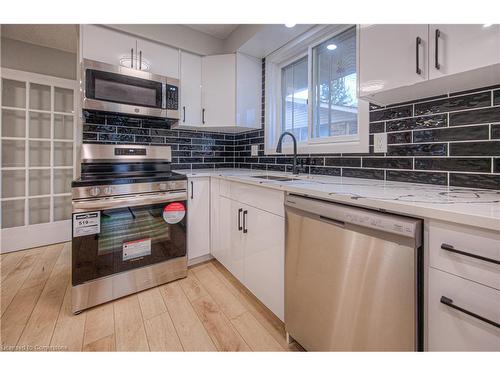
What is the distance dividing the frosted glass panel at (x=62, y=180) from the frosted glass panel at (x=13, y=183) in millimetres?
275

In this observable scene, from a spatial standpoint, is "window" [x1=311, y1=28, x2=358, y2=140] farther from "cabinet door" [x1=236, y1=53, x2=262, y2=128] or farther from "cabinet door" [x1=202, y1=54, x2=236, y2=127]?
"cabinet door" [x1=202, y1=54, x2=236, y2=127]

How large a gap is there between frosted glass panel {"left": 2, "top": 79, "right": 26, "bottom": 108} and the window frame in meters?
2.67

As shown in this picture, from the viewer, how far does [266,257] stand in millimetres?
1439

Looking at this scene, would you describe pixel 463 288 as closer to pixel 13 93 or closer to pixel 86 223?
pixel 86 223

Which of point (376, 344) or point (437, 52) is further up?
point (437, 52)

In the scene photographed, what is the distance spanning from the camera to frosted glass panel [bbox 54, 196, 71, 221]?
9.01 feet

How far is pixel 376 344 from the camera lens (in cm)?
83

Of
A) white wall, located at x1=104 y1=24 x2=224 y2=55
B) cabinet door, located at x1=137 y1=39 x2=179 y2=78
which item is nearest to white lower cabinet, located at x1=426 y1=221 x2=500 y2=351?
cabinet door, located at x1=137 y1=39 x2=179 y2=78

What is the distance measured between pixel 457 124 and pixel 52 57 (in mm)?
3833

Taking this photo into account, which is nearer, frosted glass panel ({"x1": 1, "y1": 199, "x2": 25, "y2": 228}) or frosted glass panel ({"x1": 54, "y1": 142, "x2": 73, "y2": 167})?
frosted glass panel ({"x1": 1, "y1": 199, "x2": 25, "y2": 228})

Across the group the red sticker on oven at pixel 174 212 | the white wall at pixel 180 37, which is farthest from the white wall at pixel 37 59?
the red sticker on oven at pixel 174 212

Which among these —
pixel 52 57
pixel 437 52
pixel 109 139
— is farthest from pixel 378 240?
pixel 52 57
